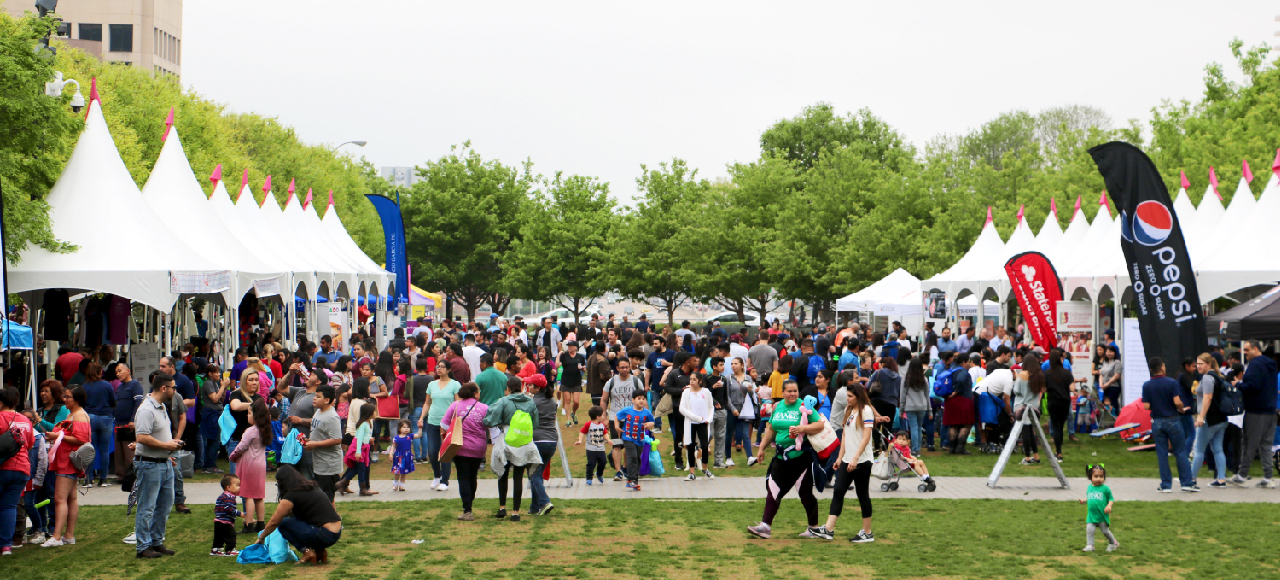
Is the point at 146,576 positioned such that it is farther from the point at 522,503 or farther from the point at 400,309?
the point at 400,309

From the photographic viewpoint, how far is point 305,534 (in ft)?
31.4

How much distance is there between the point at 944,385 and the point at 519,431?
7.87 m

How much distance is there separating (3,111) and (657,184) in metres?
36.7

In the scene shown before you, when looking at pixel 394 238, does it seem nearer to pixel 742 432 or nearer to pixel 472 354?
pixel 472 354

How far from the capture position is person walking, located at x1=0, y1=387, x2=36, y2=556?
938 centimetres

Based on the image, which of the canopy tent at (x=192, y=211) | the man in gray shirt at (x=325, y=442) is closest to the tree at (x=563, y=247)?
the canopy tent at (x=192, y=211)

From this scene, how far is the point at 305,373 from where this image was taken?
1709 cm

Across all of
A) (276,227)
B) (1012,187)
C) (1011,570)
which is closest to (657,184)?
(1012,187)

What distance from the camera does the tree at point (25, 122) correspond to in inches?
600

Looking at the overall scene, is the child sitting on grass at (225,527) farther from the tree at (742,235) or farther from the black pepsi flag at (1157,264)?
the tree at (742,235)

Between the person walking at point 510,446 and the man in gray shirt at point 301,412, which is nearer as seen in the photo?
the man in gray shirt at point 301,412

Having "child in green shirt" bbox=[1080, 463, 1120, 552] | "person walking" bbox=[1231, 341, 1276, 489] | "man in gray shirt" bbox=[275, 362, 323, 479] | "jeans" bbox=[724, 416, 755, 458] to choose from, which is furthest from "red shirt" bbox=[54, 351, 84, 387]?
"person walking" bbox=[1231, 341, 1276, 489]

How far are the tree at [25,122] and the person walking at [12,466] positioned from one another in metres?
5.96

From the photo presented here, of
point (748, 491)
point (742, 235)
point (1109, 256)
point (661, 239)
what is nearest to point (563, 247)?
point (661, 239)
